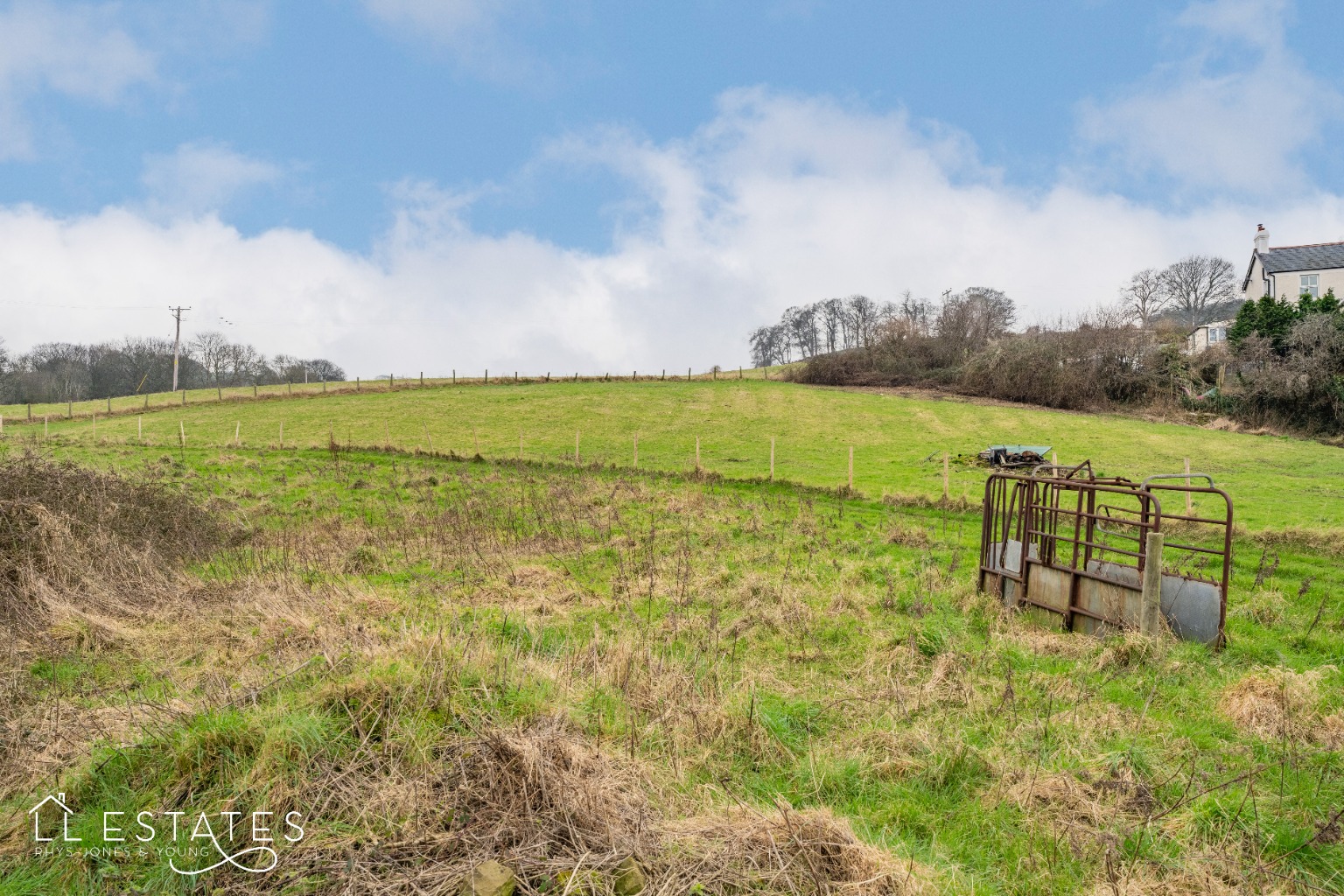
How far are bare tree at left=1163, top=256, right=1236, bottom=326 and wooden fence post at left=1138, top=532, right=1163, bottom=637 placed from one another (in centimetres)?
8265

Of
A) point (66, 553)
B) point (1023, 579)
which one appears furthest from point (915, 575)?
point (66, 553)

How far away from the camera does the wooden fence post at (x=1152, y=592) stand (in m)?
7.27

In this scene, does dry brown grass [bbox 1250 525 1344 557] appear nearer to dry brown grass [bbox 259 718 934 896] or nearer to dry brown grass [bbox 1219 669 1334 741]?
dry brown grass [bbox 1219 669 1334 741]

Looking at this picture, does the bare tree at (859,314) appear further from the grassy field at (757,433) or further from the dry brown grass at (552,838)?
the dry brown grass at (552,838)

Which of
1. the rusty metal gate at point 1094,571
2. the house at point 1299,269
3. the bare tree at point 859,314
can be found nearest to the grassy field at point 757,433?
the rusty metal gate at point 1094,571

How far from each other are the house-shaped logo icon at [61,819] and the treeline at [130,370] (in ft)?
266

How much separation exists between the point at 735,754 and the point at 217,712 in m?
3.47

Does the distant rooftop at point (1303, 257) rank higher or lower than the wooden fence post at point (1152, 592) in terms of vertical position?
higher

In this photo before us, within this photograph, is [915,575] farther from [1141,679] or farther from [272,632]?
[272,632]

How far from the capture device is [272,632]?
6.46m

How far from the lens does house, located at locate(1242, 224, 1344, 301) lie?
49.2 metres

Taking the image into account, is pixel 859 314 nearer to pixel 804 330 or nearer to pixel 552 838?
pixel 804 330

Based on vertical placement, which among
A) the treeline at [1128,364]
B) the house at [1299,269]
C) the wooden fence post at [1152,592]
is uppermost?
the house at [1299,269]

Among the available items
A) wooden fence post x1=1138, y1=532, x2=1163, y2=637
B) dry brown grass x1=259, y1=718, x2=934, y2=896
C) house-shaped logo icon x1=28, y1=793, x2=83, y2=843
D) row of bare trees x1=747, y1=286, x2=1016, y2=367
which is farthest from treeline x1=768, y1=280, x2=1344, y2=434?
house-shaped logo icon x1=28, y1=793, x2=83, y2=843
